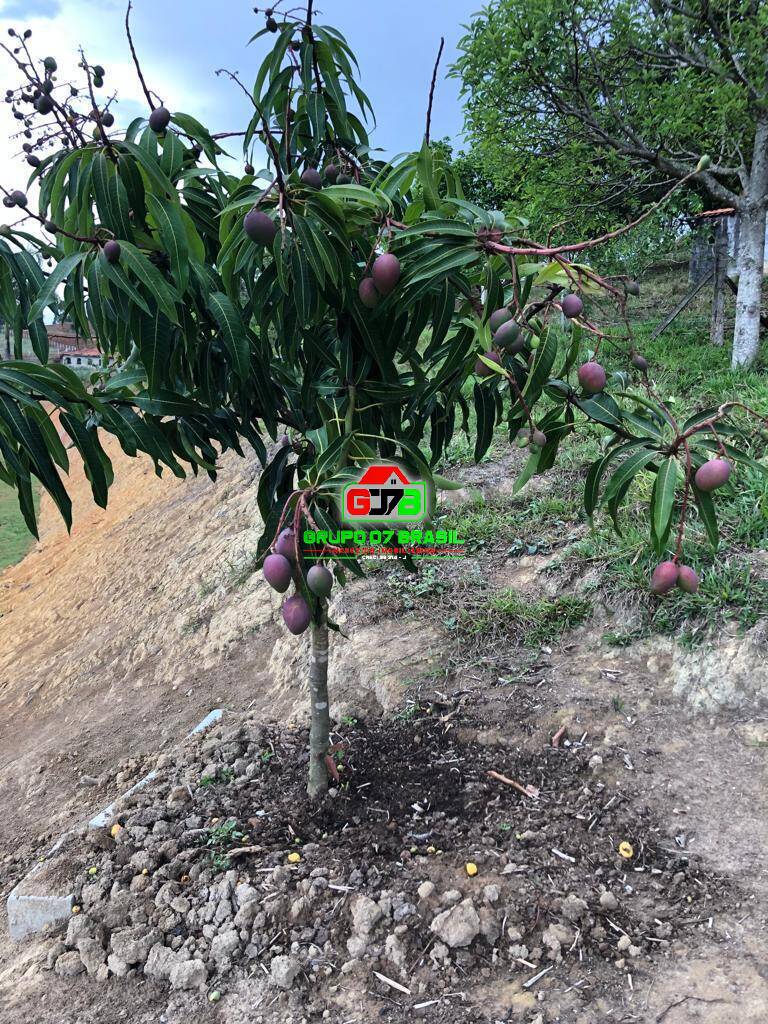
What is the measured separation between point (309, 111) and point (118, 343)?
0.71 meters

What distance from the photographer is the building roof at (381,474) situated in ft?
4.58

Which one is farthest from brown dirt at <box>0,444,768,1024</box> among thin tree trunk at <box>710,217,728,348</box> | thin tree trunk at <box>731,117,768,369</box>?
thin tree trunk at <box>710,217,728,348</box>

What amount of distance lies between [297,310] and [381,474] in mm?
367

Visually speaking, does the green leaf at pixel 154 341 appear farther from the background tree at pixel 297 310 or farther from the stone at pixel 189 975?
the stone at pixel 189 975

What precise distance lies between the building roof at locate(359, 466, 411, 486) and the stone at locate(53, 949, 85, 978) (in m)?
1.51

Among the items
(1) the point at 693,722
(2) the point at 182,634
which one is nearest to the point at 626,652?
(1) the point at 693,722

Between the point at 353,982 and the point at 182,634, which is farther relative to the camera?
the point at 182,634

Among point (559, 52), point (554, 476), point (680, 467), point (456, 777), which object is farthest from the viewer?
point (559, 52)

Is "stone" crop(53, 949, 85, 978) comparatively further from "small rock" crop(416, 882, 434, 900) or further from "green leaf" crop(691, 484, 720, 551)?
"green leaf" crop(691, 484, 720, 551)

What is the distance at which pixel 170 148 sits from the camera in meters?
1.44

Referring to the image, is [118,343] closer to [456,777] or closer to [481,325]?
[481,325]

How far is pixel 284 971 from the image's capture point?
158cm

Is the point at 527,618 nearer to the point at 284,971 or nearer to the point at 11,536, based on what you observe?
the point at 284,971

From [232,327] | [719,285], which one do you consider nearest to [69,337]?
[232,327]
